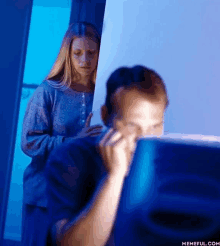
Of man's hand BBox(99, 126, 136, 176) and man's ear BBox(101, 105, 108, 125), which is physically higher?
man's ear BBox(101, 105, 108, 125)

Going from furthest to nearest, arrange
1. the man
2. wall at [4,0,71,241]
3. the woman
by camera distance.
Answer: wall at [4,0,71,241] < the woman < the man

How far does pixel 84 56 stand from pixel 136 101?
0.26m

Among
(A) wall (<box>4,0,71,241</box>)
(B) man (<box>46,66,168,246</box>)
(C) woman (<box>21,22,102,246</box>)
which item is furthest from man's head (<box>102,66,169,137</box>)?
(A) wall (<box>4,0,71,241</box>)

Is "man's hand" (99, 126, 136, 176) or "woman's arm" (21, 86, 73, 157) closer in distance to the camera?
"man's hand" (99, 126, 136, 176)

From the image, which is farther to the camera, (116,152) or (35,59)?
(35,59)

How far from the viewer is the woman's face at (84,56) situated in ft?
2.42

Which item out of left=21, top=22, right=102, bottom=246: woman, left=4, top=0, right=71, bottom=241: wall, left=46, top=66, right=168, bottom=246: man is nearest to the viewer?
left=46, top=66, right=168, bottom=246: man

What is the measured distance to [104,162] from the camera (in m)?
0.49

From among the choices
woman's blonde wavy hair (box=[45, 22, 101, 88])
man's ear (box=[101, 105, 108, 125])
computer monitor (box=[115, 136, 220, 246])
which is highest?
woman's blonde wavy hair (box=[45, 22, 101, 88])

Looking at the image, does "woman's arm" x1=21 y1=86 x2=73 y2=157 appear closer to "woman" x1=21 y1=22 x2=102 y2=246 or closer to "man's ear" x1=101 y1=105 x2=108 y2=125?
"woman" x1=21 y1=22 x2=102 y2=246

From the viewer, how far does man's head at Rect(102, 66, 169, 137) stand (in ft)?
1.75

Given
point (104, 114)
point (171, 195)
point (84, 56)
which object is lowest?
point (171, 195)

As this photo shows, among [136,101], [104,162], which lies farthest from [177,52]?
[104,162]

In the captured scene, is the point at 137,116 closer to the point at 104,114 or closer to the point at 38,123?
the point at 104,114
